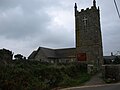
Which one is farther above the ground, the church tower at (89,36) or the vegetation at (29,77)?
the church tower at (89,36)

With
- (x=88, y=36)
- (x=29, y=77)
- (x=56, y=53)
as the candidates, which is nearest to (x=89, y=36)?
(x=88, y=36)

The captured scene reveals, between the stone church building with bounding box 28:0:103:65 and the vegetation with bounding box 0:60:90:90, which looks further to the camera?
the stone church building with bounding box 28:0:103:65

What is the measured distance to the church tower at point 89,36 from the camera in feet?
178

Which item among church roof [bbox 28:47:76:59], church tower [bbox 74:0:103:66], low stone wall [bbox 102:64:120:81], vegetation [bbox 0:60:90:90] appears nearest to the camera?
vegetation [bbox 0:60:90:90]

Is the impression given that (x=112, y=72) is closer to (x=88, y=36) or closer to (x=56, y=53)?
(x=88, y=36)

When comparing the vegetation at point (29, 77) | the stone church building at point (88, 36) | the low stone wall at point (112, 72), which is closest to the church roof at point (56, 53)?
the stone church building at point (88, 36)

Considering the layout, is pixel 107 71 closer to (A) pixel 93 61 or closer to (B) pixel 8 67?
(A) pixel 93 61

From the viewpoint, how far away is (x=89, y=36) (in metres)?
55.8

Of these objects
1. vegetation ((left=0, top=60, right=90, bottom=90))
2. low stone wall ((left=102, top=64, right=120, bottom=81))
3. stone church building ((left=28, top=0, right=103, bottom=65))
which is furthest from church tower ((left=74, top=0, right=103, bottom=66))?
vegetation ((left=0, top=60, right=90, bottom=90))

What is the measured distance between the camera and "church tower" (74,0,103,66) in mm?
54406

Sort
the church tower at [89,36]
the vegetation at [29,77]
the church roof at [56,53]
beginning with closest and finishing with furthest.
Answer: the vegetation at [29,77] → the church tower at [89,36] → the church roof at [56,53]

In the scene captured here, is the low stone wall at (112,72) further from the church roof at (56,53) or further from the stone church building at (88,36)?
the church roof at (56,53)

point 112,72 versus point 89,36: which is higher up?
point 89,36

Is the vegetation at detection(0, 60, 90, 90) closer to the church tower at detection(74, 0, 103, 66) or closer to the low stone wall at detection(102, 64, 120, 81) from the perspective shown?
the low stone wall at detection(102, 64, 120, 81)
